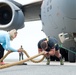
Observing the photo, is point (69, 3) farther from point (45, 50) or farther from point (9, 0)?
point (9, 0)

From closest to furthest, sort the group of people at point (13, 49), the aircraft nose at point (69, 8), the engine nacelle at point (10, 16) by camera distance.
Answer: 1. the group of people at point (13, 49)
2. the aircraft nose at point (69, 8)
3. the engine nacelle at point (10, 16)

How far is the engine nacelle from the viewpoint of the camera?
12102 mm

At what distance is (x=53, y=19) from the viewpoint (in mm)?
10273

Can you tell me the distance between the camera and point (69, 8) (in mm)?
9477

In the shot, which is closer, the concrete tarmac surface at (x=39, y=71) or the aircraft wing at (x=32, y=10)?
the concrete tarmac surface at (x=39, y=71)

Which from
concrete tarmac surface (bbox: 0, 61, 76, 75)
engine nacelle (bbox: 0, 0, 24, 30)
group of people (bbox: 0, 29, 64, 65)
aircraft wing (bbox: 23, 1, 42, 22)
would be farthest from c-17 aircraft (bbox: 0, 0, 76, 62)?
concrete tarmac surface (bbox: 0, 61, 76, 75)

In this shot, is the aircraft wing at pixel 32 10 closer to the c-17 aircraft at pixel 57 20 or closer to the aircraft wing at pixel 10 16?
the aircraft wing at pixel 10 16

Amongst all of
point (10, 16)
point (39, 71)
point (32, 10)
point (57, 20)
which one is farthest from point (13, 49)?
point (32, 10)

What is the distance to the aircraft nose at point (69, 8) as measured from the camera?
→ 9398 mm

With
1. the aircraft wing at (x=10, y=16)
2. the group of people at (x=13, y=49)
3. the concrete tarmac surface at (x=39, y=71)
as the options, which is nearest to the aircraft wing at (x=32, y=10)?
the aircraft wing at (x=10, y=16)

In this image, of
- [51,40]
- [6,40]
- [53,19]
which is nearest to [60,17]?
[53,19]

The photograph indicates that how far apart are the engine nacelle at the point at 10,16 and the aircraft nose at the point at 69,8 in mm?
2838

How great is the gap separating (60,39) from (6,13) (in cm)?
317

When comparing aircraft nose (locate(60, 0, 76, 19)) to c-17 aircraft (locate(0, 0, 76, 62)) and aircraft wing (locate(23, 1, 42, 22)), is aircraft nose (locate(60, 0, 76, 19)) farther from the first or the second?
aircraft wing (locate(23, 1, 42, 22))
